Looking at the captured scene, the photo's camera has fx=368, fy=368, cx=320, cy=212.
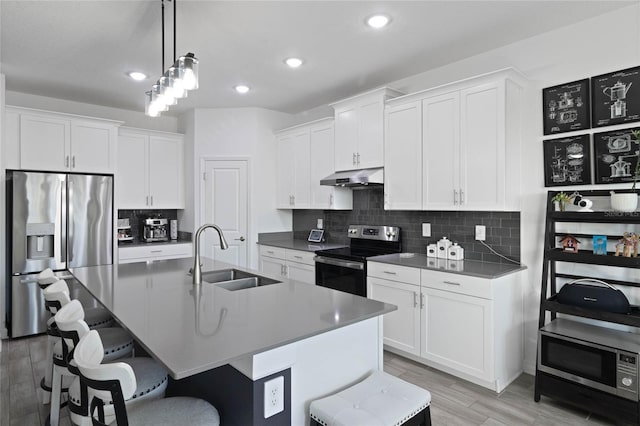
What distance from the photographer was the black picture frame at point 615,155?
2.45 meters

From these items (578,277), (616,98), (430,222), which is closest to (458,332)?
(578,277)

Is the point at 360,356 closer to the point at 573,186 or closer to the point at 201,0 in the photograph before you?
the point at 573,186

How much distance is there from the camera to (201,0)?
93.0 inches

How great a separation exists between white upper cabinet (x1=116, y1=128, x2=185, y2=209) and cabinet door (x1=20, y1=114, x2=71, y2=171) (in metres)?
0.60

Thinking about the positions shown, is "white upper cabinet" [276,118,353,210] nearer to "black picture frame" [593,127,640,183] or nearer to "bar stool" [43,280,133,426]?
"black picture frame" [593,127,640,183]

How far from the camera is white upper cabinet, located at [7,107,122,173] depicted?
386 centimetres

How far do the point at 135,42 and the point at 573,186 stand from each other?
356 centimetres

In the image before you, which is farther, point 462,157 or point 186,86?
point 462,157

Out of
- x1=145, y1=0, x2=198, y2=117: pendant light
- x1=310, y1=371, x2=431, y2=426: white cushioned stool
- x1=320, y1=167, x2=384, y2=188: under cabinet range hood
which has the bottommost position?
x1=310, y1=371, x2=431, y2=426: white cushioned stool

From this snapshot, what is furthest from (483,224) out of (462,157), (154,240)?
(154,240)

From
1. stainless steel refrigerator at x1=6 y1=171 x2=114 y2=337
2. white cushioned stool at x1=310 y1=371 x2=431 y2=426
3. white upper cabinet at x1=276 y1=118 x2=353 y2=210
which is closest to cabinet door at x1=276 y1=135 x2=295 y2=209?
white upper cabinet at x1=276 y1=118 x2=353 y2=210

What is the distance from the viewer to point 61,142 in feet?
13.4

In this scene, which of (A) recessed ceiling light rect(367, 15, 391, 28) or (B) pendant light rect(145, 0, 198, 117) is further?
(A) recessed ceiling light rect(367, 15, 391, 28)

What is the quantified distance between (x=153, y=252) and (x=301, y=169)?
216 centimetres
